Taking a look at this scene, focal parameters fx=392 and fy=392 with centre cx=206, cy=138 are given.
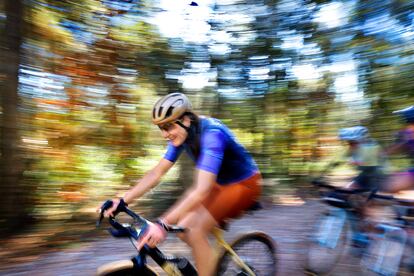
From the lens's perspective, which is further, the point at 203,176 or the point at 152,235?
the point at 203,176

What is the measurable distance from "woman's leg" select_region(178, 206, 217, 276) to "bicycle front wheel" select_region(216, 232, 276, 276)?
0.84ft

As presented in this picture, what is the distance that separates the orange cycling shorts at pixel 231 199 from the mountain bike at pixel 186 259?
0.16 metres

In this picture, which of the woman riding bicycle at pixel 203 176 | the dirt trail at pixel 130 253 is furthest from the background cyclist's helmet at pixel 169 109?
the dirt trail at pixel 130 253

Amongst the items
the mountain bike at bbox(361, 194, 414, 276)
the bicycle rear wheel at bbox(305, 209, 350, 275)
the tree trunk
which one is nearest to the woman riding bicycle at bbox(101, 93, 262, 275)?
the bicycle rear wheel at bbox(305, 209, 350, 275)

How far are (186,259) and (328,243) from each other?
2174 mm

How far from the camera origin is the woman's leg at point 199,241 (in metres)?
2.77

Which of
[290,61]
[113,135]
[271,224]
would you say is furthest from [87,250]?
[290,61]

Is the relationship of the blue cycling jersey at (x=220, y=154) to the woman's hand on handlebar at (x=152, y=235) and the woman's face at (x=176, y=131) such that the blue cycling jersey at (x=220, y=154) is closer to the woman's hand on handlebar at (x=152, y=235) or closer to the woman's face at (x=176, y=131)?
the woman's face at (x=176, y=131)

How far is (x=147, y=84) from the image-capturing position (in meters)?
7.00

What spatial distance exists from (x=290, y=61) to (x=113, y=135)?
3366 millimetres

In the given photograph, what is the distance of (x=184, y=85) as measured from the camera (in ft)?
23.7

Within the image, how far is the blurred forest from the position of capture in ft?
18.1

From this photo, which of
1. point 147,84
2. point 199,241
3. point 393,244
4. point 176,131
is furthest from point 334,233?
point 147,84

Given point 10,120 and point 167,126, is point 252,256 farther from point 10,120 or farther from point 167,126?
point 10,120
